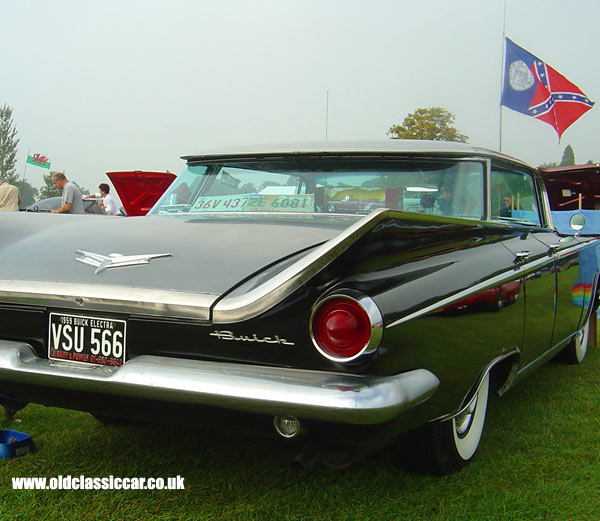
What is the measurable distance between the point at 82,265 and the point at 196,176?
132cm

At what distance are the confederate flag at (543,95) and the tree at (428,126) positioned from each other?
15235 mm

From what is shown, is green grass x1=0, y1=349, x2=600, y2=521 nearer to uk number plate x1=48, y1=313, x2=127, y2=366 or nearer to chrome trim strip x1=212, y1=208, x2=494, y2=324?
uk number plate x1=48, y1=313, x2=127, y2=366

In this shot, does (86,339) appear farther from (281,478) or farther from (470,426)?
(470,426)

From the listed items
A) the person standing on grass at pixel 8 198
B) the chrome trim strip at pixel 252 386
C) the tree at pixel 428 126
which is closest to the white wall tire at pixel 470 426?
the chrome trim strip at pixel 252 386

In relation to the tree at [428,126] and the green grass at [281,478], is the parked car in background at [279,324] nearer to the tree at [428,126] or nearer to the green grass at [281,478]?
the green grass at [281,478]

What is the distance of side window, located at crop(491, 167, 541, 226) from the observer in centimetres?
321

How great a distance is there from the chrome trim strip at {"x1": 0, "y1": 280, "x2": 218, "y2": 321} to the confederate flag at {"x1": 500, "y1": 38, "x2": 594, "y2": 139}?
39.2 ft

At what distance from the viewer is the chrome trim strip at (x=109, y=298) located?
1964 millimetres

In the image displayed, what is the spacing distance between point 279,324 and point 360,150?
146 centimetres

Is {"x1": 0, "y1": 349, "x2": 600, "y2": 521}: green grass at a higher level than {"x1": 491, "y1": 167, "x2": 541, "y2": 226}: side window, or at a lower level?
lower

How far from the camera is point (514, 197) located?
3693 mm

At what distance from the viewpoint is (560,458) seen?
284cm

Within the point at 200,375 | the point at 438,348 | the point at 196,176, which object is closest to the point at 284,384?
the point at 200,375

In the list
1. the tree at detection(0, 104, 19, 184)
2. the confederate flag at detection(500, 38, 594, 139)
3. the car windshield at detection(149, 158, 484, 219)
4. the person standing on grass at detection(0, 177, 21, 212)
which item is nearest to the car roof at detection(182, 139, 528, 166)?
the car windshield at detection(149, 158, 484, 219)
